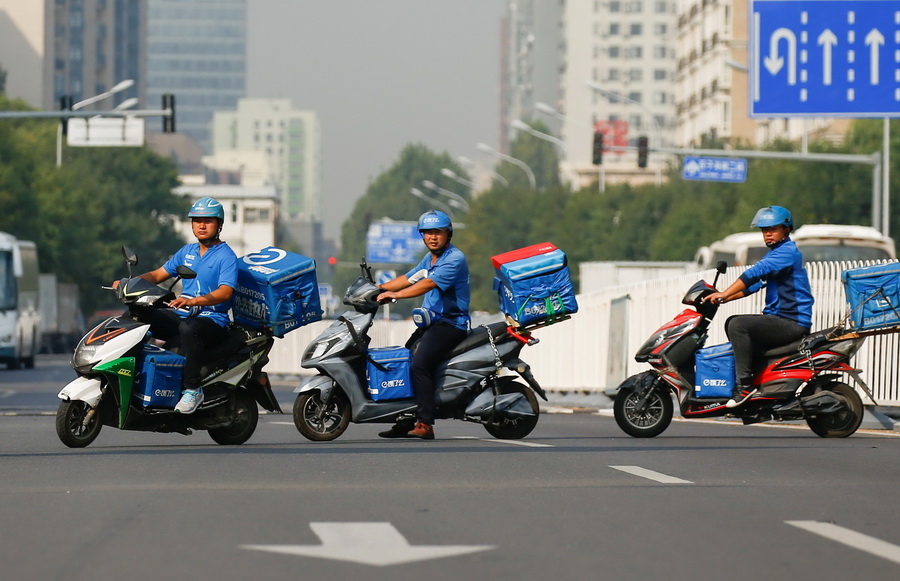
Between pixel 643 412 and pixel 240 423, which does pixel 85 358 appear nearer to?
pixel 240 423

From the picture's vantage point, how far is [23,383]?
32.4 m

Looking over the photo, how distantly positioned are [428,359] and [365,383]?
0.49 meters

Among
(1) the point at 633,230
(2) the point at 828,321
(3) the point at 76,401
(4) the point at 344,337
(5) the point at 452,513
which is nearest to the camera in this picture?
(5) the point at 452,513

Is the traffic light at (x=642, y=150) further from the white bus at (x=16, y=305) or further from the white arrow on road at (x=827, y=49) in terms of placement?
the white arrow on road at (x=827, y=49)

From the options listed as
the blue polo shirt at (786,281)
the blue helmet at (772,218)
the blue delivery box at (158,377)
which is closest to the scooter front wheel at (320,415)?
the blue delivery box at (158,377)

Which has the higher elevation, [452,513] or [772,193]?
[772,193]

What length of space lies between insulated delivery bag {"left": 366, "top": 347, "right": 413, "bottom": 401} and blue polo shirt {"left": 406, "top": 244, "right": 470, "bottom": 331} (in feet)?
1.46

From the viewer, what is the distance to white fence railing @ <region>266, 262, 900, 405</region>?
747 inches

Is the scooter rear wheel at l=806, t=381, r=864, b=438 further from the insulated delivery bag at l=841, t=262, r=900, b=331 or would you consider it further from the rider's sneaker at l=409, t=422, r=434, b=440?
the rider's sneaker at l=409, t=422, r=434, b=440

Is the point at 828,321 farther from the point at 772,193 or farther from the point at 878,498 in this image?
the point at 772,193

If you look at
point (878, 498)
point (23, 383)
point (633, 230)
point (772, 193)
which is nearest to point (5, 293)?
point (23, 383)

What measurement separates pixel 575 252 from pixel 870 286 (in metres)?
69.2

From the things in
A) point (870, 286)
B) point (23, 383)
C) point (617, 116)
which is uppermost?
point (617, 116)

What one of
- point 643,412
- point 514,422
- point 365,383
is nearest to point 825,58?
point 643,412
